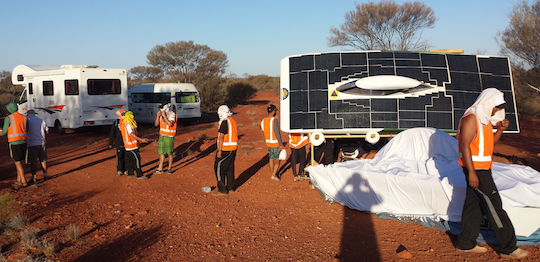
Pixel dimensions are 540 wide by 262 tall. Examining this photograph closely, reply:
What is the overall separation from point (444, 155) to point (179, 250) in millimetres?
4527

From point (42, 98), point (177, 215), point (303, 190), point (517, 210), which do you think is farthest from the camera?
point (42, 98)

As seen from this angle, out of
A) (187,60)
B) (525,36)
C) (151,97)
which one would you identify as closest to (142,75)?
(187,60)

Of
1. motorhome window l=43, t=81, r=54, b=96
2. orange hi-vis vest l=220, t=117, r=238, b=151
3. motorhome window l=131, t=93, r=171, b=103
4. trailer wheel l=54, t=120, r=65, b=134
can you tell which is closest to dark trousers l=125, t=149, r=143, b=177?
orange hi-vis vest l=220, t=117, r=238, b=151

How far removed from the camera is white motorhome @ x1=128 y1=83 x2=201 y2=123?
823 inches

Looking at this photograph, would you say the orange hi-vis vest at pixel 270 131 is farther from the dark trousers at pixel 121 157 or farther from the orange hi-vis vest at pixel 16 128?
the orange hi-vis vest at pixel 16 128

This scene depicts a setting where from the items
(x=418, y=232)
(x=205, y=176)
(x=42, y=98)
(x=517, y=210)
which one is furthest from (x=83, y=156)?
(x=517, y=210)

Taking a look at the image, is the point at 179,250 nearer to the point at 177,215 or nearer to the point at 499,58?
the point at 177,215

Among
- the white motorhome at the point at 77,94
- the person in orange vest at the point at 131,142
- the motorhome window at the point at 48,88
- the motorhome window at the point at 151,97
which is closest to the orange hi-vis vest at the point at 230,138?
the person in orange vest at the point at 131,142

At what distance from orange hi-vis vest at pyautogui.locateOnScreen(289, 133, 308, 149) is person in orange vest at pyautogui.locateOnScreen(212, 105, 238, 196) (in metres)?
1.41

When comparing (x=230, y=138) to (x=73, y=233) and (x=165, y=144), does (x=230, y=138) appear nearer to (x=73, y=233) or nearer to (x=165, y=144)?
(x=165, y=144)

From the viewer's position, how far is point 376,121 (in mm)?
7930

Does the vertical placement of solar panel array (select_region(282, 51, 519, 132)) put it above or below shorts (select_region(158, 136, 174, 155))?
above

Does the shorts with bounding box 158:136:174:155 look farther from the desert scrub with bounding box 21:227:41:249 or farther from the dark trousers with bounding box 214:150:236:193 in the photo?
the desert scrub with bounding box 21:227:41:249

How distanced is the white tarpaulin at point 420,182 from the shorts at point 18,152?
6206mm
